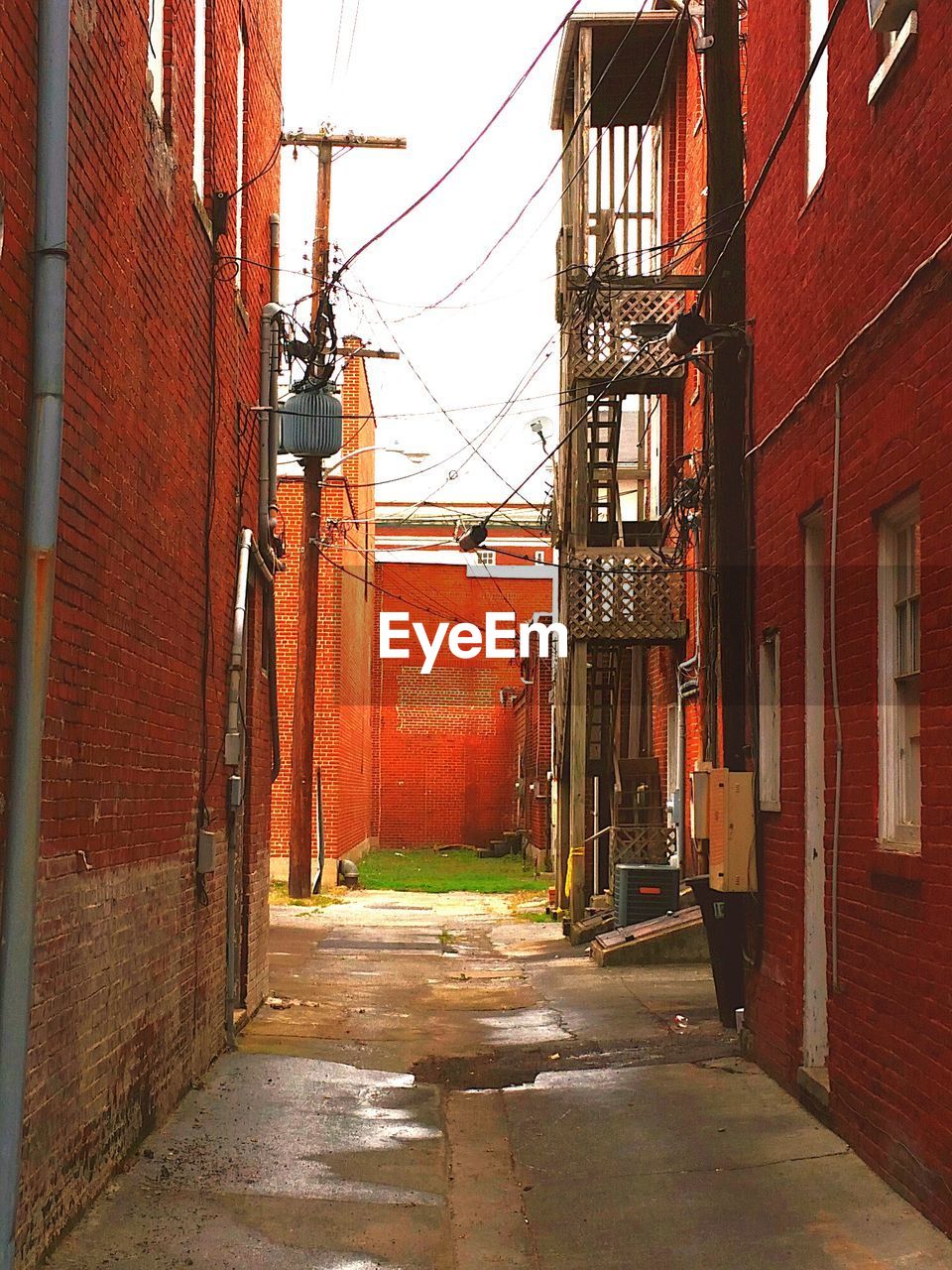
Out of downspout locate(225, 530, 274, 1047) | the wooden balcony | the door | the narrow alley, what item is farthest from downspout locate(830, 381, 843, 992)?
the wooden balcony

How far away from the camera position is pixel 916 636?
707cm

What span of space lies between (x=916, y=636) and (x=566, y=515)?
1262cm

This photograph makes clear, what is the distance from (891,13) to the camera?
6898mm

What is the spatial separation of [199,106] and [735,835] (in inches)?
233

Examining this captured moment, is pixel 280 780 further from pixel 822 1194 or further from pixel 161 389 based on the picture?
pixel 822 1194

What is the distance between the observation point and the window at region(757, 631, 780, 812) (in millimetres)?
10109

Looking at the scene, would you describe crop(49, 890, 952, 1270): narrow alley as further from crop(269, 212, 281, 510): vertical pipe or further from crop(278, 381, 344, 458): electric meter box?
crop(278, 381, 344, 458): electric meter box

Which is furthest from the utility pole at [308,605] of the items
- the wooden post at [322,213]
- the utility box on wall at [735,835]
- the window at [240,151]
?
the utility box on wall at [735,835]

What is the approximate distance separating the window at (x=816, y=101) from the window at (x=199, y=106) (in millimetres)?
3758

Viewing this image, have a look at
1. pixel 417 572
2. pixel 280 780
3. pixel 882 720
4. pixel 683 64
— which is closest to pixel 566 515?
pixel 683 64

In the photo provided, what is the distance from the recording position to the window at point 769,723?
10.1m

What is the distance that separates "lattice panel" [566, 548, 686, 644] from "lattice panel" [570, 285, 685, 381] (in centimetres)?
221

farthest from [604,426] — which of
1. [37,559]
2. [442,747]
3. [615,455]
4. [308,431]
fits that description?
[442,747]

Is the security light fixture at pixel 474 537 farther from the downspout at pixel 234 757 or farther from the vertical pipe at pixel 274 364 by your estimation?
the downspout at pixel 234 757
